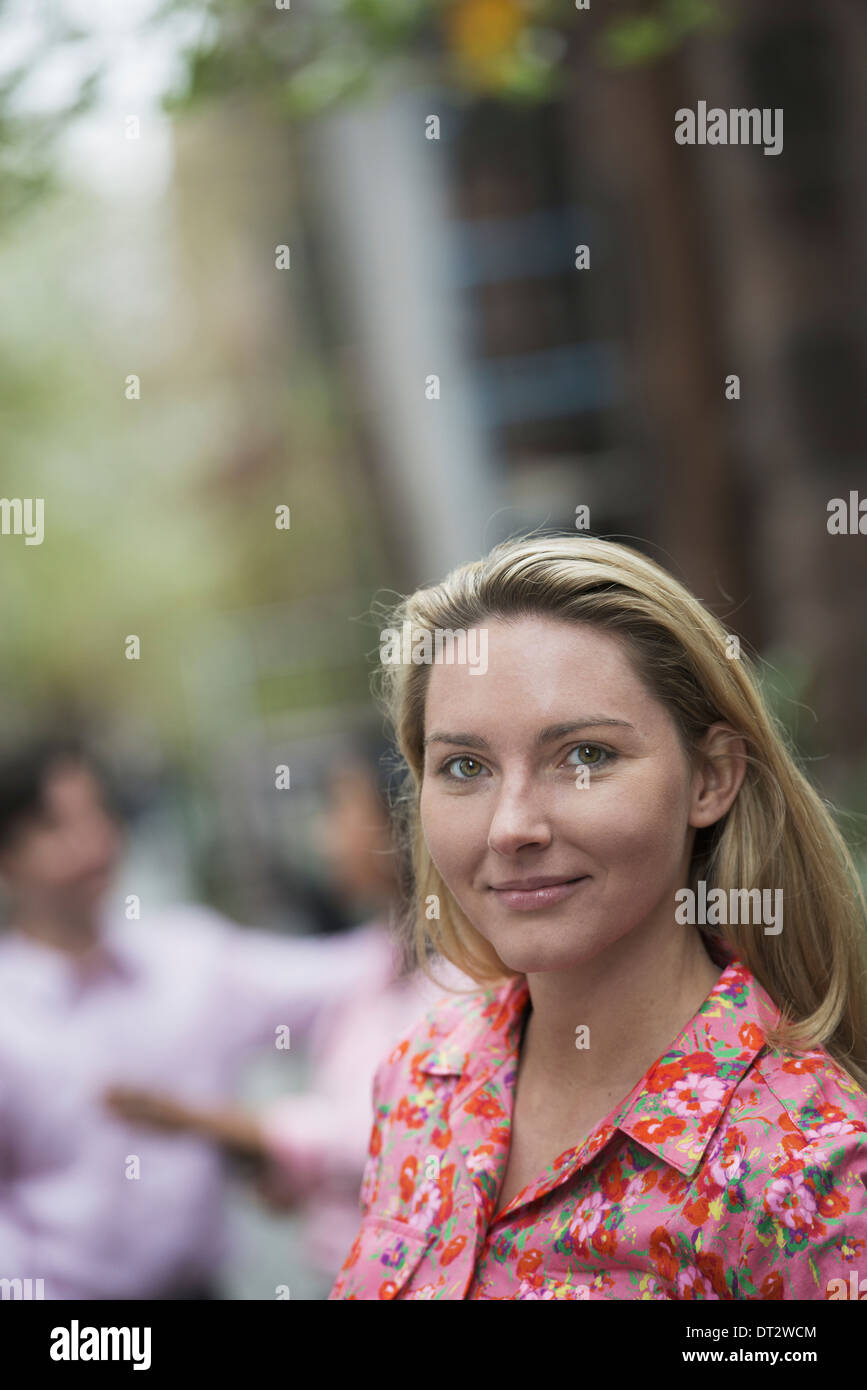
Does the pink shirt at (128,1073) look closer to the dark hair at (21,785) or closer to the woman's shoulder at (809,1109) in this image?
the dark hair at (21,785)

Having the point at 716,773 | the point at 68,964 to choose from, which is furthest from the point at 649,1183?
the point at 68,964

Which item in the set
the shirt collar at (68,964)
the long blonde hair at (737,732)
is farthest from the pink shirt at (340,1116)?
the long blonde hair at (737,732)

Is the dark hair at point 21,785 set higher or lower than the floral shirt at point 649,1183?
higher

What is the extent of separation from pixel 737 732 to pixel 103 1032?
2.49 m

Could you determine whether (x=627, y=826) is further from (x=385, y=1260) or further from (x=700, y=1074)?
(x=385, y=1260)

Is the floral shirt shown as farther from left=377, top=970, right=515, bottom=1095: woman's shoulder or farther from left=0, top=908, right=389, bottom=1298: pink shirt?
left=0, top=908, right=389, bottom=1298: pink shirt

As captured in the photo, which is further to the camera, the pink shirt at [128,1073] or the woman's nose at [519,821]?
the pink shirt at [128,1073]

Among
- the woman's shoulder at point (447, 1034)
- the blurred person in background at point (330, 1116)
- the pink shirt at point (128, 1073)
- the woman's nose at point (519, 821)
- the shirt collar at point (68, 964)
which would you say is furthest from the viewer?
the shirt collar at point (68, 964)

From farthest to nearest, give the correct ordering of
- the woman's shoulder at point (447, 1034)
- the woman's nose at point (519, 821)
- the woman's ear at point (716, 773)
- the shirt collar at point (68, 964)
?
the shirt collar at point (68, 964) → the woman's shoulder at point (447, 1034) → the woman's ear at point (716, 773) → the woman's nose at point (519, 821)

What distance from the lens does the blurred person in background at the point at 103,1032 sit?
3.48 m

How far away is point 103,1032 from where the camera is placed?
3.75m

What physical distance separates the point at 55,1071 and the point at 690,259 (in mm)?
6144

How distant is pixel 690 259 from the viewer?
8.05 metres
